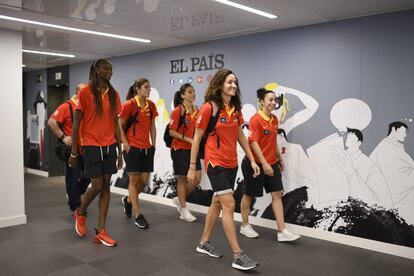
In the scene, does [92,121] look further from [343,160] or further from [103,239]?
[343,160]

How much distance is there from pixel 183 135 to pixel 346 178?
1.96m

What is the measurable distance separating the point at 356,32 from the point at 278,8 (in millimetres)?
905

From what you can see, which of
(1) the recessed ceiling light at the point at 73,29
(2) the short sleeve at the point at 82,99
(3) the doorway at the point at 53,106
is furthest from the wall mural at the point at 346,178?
(3) the doorway at the point at 53,106

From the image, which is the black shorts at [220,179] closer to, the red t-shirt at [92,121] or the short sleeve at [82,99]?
the red t-shirt at [92,121]

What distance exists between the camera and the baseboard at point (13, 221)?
14.7 ft

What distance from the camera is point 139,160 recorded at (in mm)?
4734

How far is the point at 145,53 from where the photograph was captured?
20.4 ft

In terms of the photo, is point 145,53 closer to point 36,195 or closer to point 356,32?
point 36,195

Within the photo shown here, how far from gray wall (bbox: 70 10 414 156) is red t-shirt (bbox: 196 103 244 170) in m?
1.34

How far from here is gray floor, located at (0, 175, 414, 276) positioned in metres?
3.27

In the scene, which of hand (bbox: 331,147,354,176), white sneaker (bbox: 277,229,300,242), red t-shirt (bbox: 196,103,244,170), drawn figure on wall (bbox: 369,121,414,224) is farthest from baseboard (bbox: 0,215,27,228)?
drawn figure on wall (bbox: 369,121,414,224)

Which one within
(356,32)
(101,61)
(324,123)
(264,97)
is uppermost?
(356,32)

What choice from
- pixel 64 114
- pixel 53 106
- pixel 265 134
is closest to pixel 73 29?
pixel 64 114

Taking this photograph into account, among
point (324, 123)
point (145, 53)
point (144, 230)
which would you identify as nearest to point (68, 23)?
point (145, 53)
